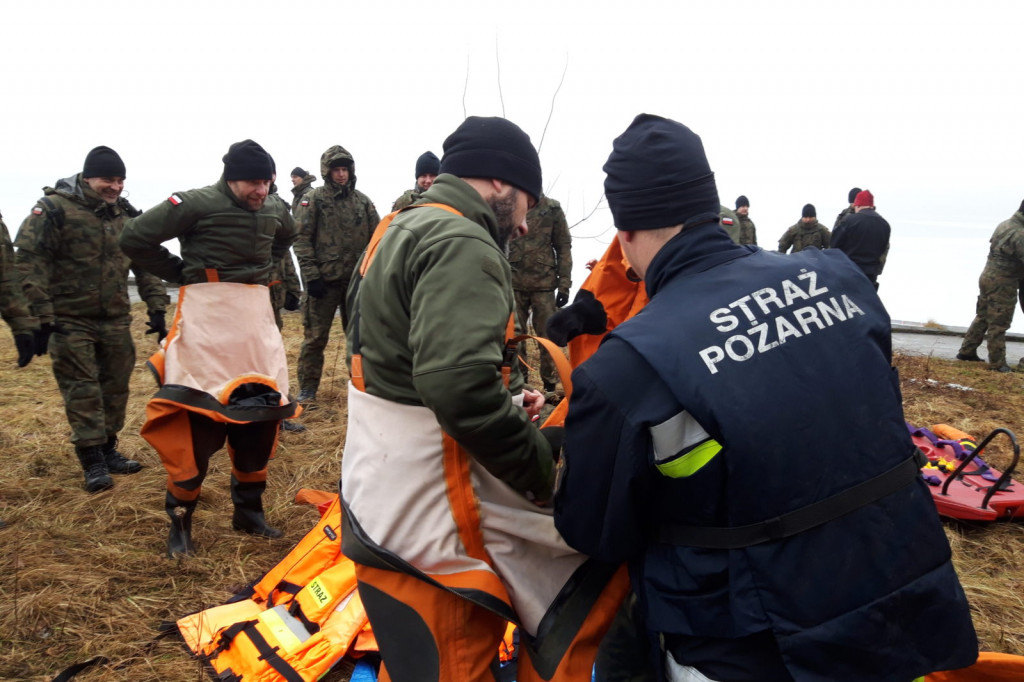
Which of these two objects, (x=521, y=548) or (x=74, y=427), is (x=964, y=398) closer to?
(x=521, y=548)

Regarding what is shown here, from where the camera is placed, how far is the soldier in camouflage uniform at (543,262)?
24.1 feet

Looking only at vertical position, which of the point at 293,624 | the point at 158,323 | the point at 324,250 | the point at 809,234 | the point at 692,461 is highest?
the point at 692,461

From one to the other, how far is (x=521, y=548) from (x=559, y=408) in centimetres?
43

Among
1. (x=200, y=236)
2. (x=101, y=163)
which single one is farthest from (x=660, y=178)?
(x=101, y=163)

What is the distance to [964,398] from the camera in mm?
7426

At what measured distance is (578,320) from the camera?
2.02 meters

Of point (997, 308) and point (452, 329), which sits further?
point (997, 308)

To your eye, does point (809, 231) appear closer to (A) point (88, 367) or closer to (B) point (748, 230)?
(B) point (748, 230)

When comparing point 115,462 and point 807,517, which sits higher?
point 807,517

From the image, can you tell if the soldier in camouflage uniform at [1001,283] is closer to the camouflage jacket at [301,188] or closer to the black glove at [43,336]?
the camouflage jacket at [301,188]

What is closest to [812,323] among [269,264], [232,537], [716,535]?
[716,535]

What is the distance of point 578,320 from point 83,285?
168 inches

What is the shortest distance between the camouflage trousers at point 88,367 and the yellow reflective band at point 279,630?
263 cm

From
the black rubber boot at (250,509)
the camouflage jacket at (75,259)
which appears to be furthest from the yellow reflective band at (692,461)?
the camouflage jacket at (75,259)
